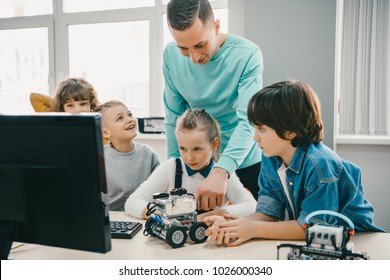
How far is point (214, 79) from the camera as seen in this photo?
1.65 metres

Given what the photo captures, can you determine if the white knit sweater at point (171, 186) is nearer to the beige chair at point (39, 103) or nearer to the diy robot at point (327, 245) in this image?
the diy robot at point (327, 245)

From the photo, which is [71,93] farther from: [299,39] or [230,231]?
[299,39]

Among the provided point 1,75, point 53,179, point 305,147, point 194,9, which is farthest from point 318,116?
point 1,75

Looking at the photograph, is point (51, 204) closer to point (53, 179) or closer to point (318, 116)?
point (53, 179)

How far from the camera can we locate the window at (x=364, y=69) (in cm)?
285

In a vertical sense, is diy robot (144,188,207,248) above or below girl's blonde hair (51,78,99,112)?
below

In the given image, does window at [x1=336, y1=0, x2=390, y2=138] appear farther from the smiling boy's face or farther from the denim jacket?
the denim jacket

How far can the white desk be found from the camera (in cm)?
94

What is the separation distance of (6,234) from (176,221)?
41 centimetres

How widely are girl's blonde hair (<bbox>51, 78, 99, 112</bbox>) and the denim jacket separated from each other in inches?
44.8

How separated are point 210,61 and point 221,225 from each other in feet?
2.67

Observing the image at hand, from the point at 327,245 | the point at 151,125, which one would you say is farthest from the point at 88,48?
the point at 327,245

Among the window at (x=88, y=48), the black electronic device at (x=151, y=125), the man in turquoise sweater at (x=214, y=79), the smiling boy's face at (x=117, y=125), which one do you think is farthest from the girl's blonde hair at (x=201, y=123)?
the window at (x=88, y=48)

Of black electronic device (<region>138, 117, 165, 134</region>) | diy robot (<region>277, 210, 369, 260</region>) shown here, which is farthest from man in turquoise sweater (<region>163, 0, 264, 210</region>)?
black electronic device (<region>138, 117, 165, 134</region>)
